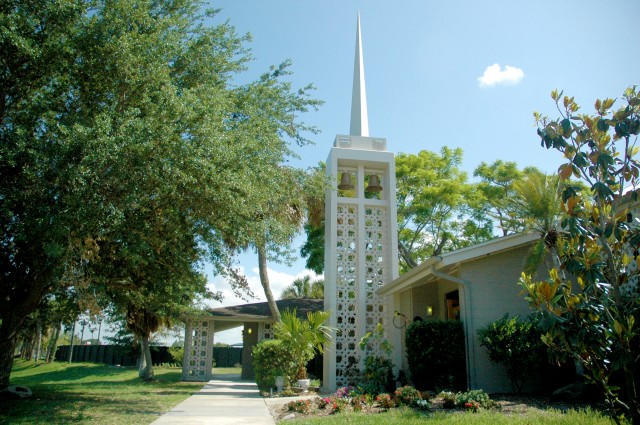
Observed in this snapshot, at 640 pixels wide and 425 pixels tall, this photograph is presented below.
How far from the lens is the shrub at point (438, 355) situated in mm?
11180

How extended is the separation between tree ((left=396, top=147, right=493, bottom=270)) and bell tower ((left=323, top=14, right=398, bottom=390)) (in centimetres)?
778

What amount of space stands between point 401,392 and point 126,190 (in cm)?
640

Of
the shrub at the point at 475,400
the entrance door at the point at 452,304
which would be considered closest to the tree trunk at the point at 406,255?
the entrance door at the point at 452,304

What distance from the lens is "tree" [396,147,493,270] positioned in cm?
2373

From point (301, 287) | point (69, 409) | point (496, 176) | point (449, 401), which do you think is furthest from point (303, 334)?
point (301, 287)

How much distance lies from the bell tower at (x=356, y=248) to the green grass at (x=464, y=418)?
Result: 6220 mm

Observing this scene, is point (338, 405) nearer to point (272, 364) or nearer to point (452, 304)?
point (272, 364)

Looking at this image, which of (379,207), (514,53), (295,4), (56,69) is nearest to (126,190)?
(56,69)

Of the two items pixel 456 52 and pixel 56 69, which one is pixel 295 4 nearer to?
pixel 456 52

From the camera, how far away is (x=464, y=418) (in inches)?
287

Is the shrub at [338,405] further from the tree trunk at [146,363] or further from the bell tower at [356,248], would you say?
the tree trunk at [146,363]

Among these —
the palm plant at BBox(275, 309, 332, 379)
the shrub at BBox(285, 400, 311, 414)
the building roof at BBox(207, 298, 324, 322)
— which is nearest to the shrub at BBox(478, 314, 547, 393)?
the shrub at BBox(285, 400, 311, 414)

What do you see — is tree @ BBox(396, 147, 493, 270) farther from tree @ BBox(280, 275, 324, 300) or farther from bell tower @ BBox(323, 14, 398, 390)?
tree @ BBox(280, 275, 324, 300)

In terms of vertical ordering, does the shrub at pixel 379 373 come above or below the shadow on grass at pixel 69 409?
above
